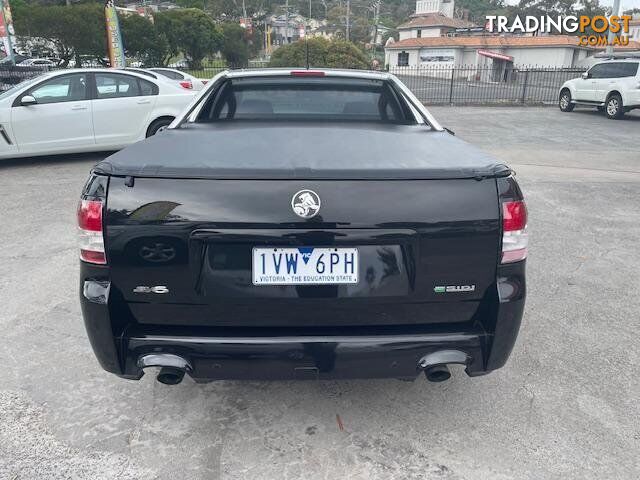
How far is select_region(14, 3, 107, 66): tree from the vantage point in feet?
107

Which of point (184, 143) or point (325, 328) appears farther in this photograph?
point (184, 143)

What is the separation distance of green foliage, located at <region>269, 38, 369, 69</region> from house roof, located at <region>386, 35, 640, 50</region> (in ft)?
112

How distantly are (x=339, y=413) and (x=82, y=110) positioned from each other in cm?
756

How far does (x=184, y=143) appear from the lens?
104 inches

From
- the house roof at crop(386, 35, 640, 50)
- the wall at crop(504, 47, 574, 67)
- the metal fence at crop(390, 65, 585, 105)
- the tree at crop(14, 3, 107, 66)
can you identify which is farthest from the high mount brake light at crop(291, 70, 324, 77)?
the wall at crop(504, 47, 574, 67)

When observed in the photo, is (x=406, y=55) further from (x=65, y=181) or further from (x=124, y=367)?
(x=124, y=367)

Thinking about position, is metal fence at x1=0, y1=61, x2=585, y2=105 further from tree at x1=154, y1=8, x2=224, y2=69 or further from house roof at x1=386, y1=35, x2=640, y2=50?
house roof at x1=386, y1=35, x2=640, y2=50

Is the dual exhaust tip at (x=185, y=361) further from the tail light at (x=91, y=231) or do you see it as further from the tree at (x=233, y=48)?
the tree at (x=233, y=48)

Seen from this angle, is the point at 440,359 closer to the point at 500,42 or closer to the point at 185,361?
the point at 185,361

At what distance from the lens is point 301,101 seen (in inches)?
153

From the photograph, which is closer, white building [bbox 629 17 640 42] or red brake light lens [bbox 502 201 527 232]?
red brake light lens [bbox 502 201 527 232]

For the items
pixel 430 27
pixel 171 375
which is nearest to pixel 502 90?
pixel 171 375

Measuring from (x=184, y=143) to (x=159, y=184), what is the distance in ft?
1.96

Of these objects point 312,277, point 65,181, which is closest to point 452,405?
point 312,277
